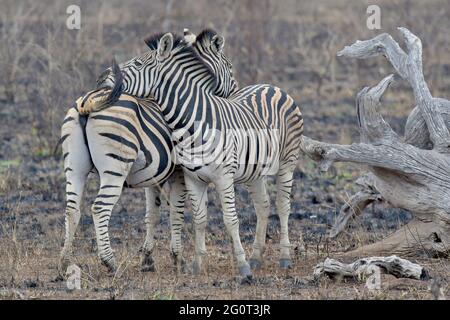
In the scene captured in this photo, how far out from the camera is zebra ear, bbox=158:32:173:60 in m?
7.56

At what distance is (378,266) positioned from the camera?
738 centimetres

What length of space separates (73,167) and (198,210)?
1.06m

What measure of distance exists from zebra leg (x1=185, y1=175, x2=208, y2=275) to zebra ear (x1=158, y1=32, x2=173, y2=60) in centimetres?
99

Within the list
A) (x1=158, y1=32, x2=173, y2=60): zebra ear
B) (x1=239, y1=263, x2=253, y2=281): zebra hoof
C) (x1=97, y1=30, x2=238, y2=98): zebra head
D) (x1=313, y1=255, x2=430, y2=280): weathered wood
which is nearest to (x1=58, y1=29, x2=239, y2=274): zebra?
(x1=97, y1=30, x2=238, y2=98): zebra head

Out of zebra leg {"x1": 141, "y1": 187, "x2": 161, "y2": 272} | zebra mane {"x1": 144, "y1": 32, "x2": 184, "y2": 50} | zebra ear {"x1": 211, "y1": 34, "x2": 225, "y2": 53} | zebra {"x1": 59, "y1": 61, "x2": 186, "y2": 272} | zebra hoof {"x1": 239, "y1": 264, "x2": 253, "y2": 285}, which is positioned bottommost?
zebra hoof {"x1": 239, "y1": 264, "x2": 253, "y2": 285}

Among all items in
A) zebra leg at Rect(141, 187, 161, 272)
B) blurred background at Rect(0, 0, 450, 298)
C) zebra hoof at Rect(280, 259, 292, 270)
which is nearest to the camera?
zebra leg at Rect(141, 187, 161, 272)

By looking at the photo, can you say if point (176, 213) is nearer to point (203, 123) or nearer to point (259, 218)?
point (259, 218)

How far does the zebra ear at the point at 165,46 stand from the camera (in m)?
7.56

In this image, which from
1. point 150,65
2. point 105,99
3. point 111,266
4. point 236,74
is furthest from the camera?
point 236,74

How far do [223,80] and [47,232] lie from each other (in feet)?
8.50

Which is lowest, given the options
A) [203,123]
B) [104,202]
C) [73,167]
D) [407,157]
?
[104,202]

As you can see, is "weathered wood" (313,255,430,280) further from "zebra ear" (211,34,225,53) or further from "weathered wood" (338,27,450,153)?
"zebra ear" (211,34,225,53)

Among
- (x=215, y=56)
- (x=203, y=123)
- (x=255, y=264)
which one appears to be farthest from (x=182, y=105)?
(x=255, y=264)
